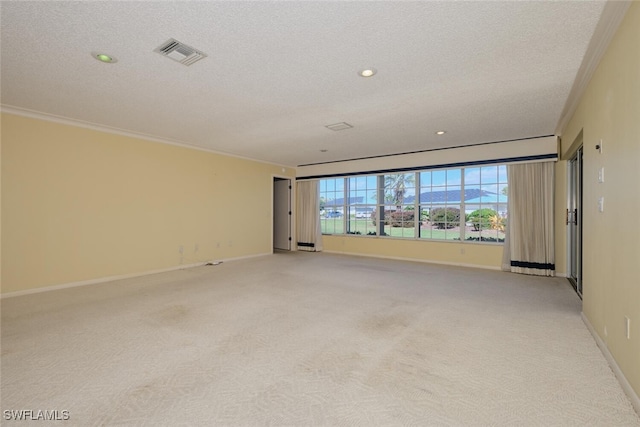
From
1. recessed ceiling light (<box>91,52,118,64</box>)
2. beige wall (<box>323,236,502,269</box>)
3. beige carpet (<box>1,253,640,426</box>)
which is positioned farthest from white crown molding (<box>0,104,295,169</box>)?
beige wall (<box>323,236,502,269</box>)

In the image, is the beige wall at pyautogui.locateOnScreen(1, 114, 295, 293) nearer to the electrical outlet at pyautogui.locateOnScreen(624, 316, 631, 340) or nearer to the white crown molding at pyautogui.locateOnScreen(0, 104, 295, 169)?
the white crown molding at pyautogui.locateOnScreen(0, 104, 295, 169)

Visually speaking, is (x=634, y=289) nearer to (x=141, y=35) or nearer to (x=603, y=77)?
(x=603, y=77)

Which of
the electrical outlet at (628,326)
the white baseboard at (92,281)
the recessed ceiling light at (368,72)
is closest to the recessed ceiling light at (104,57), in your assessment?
the recessed ceiling light at (368,72)

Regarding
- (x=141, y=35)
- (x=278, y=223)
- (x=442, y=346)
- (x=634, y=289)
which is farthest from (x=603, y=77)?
(x=278, y=223)

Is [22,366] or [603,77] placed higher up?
[603,77]

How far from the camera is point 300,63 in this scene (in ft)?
8.90

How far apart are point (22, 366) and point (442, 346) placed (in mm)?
3212

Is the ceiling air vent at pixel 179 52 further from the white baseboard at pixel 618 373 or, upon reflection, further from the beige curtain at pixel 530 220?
the beige curtain at pixel 530 220

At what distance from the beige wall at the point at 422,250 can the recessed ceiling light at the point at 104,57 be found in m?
6.06

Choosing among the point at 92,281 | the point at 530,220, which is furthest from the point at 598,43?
the point at 92,281

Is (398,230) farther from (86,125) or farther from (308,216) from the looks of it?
(86,125)

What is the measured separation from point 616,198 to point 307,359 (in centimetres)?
255

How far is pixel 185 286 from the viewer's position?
14.8 ft

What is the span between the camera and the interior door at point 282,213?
879 cm
